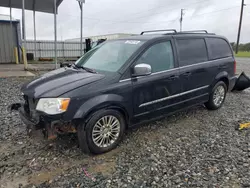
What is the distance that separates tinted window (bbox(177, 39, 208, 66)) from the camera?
12.9 ft

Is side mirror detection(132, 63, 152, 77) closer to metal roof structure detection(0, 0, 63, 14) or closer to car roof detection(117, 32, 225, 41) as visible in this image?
car roof detection(117, 32, 225, 41)

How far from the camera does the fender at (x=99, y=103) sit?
270cm

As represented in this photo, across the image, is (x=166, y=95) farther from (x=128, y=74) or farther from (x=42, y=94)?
(x=42, y=94)

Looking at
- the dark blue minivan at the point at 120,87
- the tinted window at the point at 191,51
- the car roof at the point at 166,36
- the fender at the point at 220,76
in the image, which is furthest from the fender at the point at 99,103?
the fender at the point at 220,76

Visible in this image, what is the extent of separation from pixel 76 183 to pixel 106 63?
1964mm

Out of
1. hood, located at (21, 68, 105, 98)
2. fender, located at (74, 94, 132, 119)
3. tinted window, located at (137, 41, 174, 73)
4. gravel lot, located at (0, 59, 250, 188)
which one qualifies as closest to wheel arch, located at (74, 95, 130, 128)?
fender, located at (74, 94, 132, 119)

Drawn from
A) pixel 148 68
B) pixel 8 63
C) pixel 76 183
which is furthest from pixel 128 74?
pixel 8 63

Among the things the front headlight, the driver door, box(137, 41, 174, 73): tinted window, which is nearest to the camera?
the front headlight

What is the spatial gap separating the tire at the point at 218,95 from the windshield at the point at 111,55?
2.36m

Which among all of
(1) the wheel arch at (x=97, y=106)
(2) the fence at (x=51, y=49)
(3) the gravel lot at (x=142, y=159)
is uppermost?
(2) the fence at (x=51, y=49)

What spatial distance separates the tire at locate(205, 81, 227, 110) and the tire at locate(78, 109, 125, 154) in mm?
2615

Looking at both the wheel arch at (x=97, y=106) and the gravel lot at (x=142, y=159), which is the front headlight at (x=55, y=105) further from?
the gravel lot at (x=142, y=159)

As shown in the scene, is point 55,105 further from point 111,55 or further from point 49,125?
point 111,55

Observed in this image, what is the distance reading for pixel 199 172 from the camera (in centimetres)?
264
